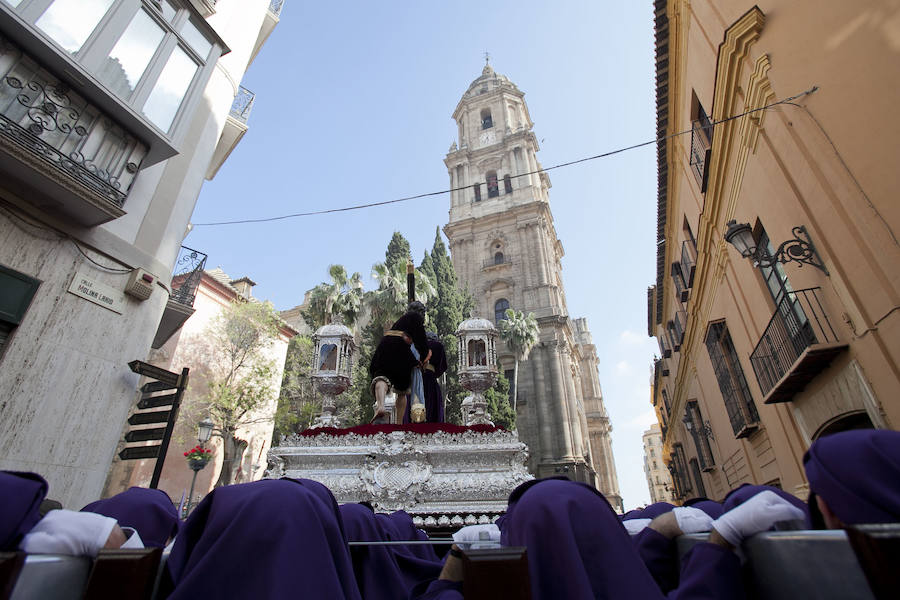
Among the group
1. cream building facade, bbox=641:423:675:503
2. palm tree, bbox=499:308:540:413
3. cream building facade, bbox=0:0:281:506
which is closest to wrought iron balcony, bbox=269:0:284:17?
cream building facade, bbox=0:0:281:506

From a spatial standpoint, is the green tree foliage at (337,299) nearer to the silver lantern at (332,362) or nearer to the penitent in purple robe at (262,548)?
the silver lantern at (332,362)

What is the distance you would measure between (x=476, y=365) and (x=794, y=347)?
4.33 metres

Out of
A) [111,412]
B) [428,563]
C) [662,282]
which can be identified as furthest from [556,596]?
[662,282]

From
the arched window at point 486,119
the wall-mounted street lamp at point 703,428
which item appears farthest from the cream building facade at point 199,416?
the arched window at point 486,119

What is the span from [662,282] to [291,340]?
18.5 metres

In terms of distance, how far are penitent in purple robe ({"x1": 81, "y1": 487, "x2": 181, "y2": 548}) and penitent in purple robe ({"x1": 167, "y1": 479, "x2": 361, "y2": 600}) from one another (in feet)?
1.77

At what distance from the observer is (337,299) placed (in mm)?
21016

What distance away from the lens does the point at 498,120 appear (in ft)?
131

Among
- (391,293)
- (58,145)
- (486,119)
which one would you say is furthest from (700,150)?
(486,119)

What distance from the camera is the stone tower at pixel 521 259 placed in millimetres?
27297

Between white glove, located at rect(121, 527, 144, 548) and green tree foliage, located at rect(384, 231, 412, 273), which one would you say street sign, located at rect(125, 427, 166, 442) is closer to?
A: white glove, located at rect(121, 527, 144, 548)

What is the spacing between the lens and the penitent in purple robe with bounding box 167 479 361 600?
4.59 ft

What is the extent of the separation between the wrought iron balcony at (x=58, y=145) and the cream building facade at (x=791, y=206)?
9.02 metres

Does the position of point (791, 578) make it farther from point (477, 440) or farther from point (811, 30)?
point (811, 30)
